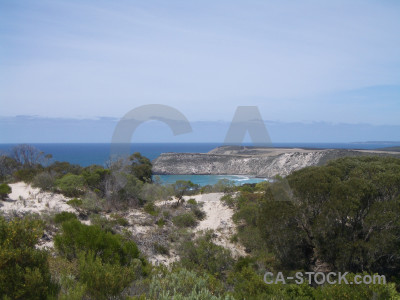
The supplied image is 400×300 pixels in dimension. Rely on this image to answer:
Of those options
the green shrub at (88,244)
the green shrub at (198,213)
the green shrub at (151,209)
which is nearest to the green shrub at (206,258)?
the green shrub at (88,244)

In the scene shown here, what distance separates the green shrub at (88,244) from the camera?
266 inches

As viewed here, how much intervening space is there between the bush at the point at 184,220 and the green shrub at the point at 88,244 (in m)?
5.71

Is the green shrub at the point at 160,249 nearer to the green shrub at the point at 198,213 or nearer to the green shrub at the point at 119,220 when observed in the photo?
the green shrub at the point at 119,220

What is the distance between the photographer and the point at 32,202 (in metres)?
12.9

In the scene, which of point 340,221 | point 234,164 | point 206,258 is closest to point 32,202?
point 206,258

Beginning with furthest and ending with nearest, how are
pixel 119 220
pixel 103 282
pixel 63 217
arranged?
pixel 119 220 < pixel 63 217 < pixel 103 282

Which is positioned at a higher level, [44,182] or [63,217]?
[44,182]

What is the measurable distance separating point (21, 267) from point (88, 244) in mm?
2474

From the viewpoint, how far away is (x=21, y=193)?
1455 cm

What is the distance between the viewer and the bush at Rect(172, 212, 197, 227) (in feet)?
42.8

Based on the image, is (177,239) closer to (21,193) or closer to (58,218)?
(58,218)

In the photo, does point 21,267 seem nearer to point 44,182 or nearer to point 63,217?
point 63,217

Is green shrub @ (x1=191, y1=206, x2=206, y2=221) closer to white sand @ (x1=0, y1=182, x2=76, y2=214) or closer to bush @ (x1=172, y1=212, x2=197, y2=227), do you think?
bush @ (x1=172, y1=212, x2=197, y2=227)

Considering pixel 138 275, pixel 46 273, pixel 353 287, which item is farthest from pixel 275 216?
pixel 46 273
